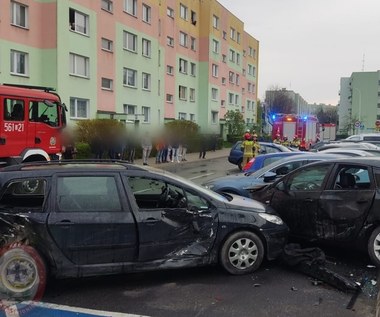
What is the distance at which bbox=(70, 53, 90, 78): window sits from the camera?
2725cm

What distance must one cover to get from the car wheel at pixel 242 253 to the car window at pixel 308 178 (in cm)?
136

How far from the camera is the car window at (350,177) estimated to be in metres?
5.98

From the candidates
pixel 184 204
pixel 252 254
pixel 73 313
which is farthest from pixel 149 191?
pixel 73 313

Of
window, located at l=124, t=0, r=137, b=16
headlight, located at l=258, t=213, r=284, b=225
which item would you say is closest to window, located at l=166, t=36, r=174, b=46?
window, located at l=124, t=0, r=137, b=16

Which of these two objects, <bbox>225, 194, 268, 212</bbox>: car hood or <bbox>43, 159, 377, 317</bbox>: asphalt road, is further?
<bbox>225, 194, 268, 212</bbox>: car hood

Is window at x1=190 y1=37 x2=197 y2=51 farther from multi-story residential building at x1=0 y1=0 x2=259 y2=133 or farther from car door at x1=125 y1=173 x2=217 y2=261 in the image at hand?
car door at x1=125 y1=173 x2=217 y2=261

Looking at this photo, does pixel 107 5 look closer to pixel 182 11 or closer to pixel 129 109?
pixel 129 109

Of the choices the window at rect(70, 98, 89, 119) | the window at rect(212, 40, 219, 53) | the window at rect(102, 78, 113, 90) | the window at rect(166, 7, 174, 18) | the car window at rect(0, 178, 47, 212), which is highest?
the window at rect(166, 7, 174, 18)

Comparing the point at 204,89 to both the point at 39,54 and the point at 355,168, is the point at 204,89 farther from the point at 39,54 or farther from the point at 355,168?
the point at 355,168

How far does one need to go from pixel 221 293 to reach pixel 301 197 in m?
2.09

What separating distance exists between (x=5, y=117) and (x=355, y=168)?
9551mm

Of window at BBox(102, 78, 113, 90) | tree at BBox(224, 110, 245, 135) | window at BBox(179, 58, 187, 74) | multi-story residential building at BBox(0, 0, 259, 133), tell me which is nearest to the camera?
multi-story residential building at BBox(0, 0, 259, 133)

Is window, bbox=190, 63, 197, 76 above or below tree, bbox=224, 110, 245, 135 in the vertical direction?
above

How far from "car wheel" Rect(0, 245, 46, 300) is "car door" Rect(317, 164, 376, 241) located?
346cm
